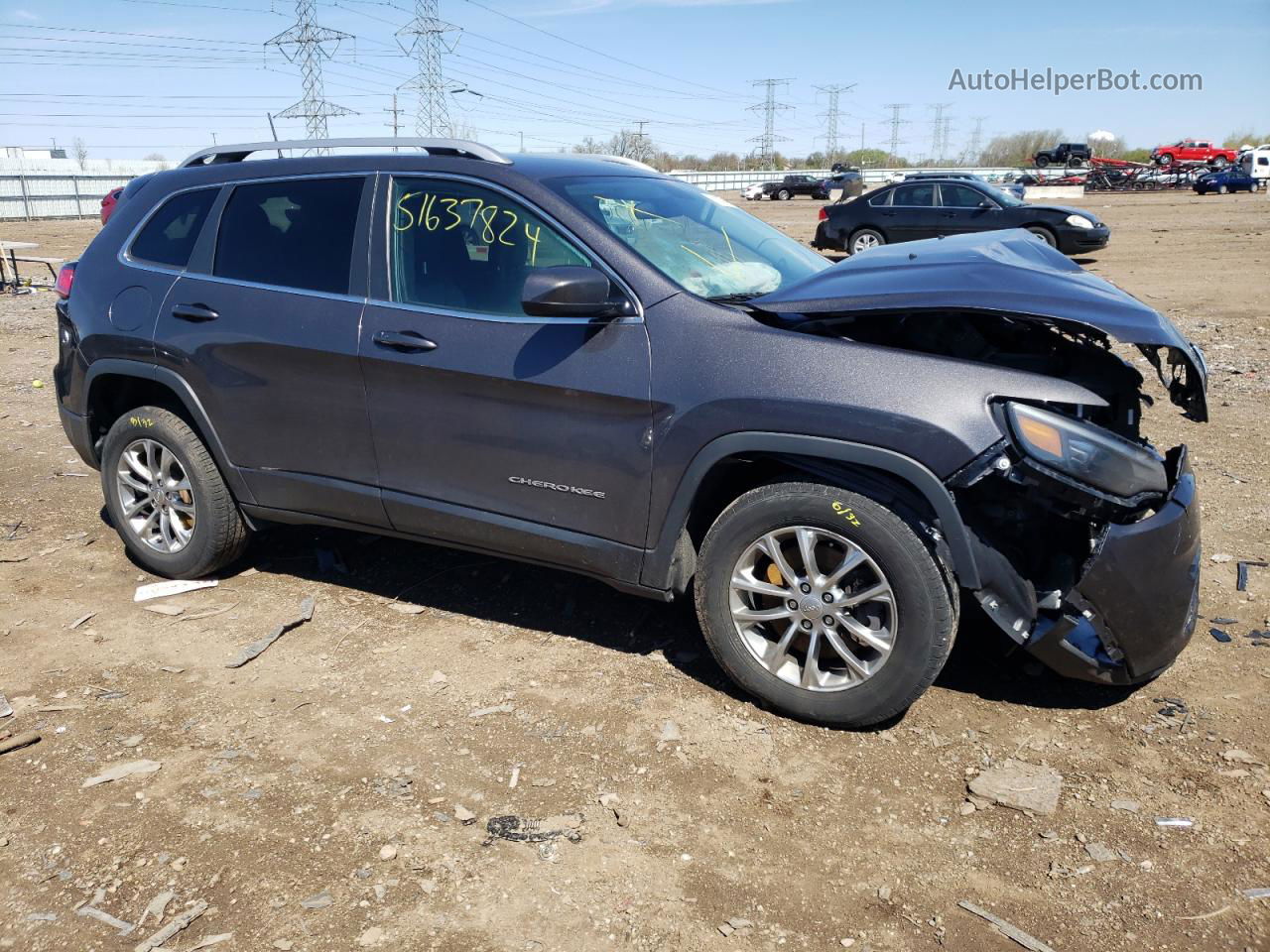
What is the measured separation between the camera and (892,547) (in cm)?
325

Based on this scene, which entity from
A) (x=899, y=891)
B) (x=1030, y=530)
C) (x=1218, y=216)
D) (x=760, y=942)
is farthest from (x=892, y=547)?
(x=1218, y=216)

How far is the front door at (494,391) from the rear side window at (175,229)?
1.09 meters

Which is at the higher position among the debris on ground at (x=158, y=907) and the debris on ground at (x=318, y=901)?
the debris on ground at (x=318, y=901)

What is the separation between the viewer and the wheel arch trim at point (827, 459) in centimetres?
318

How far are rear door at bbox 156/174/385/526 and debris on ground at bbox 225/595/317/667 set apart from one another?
0.50m

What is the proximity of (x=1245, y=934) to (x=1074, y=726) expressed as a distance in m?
1.04

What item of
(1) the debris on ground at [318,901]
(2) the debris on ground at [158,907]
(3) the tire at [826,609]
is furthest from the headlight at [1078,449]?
(2) the debris on ground at [158,907]

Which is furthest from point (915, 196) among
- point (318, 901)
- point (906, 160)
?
point (906, 160)

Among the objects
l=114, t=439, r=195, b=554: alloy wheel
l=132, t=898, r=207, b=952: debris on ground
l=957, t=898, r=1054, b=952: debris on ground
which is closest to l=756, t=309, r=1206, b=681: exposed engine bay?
l=957, t=898, r=1054, b=952: debris on ground

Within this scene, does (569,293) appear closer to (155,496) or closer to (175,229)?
(175,229)

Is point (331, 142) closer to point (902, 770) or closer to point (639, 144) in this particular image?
point (902, 770)

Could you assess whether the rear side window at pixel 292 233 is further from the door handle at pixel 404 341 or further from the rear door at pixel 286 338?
the door handle at pixel 404 341

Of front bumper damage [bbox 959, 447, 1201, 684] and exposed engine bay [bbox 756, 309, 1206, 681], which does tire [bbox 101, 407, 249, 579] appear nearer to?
exposed engine bay [bbox 756, 309, 1206, 681]

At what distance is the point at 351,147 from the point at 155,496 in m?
1.92
